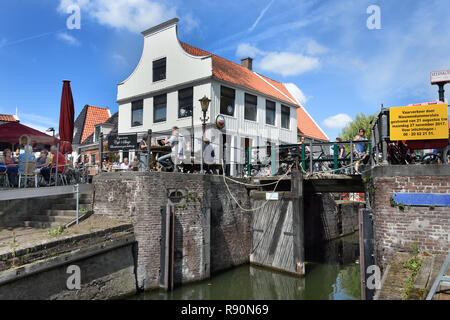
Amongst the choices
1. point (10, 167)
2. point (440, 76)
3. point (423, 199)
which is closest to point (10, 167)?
point (10, 167)

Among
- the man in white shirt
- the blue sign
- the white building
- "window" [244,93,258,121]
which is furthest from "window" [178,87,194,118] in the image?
the blue sign

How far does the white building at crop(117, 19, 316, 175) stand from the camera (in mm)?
17281

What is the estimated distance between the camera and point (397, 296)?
5.54m

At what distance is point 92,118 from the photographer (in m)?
30.1

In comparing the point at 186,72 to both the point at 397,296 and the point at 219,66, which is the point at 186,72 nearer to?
the point at 219,66

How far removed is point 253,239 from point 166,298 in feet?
Answer: 16.6

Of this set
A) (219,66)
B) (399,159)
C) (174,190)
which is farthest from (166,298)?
(219,66)

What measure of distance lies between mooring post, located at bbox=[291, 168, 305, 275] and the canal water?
0.59 meters

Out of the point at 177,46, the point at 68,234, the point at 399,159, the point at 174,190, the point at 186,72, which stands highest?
the point at 177,46

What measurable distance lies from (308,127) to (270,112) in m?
6.71

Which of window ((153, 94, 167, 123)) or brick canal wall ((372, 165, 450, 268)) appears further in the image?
window ((153, 94, 167, 123))

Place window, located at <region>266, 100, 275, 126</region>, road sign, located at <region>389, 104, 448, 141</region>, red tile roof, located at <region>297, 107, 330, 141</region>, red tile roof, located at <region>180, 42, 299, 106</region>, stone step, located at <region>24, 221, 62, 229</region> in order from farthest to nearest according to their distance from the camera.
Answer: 1. red tile roof, located at <region>297, 107, 330, 141</region>
2. window, located at <region>266, 100, 275, 126</region>
3. red tile roof, located at <region>180, 42, 299, 106</region>
4. stone step, located at <region>24, 221, 62, 229</region>
5. road sign, located at <region>389, 104, 448, 141</region>

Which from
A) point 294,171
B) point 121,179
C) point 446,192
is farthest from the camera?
point 294,171

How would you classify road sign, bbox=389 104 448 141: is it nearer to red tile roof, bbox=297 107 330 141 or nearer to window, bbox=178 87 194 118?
window, bbox=178 87 194 118
